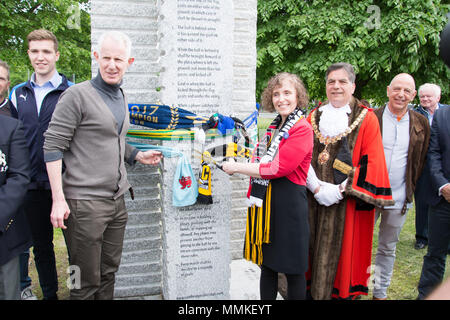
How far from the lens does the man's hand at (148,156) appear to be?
308 centimetres

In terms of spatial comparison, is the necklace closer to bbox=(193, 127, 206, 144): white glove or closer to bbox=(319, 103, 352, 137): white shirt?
bbox=(319, 103, 352, 137): white shirt

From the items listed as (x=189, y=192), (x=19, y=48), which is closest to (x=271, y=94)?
(x=189, y=192)

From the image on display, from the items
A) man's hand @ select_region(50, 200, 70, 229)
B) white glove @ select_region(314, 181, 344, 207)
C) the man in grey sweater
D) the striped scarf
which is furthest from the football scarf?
man's hand @ select_region(50, 200, 70, 229)

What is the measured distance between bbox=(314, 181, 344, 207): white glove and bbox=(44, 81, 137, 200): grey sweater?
5.89 feet

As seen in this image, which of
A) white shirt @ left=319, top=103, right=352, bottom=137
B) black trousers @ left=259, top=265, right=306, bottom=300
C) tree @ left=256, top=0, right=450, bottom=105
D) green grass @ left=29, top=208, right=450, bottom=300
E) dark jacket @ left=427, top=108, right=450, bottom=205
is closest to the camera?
black trousers @ left=259, top=265, right=306, bottom=300

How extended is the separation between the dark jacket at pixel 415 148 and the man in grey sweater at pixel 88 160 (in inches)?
101

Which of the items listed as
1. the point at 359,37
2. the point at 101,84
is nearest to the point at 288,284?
the point at 101,84

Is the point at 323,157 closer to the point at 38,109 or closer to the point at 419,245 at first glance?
the point at 38,109

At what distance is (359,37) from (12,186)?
826cm

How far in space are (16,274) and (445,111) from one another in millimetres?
3847

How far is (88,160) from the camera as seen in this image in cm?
241

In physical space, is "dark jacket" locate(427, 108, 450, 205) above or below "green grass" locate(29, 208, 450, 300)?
above

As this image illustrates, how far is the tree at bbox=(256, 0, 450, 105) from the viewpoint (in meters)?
8.00

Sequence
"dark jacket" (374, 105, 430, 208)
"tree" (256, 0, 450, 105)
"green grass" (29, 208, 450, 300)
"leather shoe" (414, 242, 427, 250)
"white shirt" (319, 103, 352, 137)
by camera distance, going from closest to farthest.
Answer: "white shirt" (319, 103, 352, 137) < "dark jacket" (374, 105, 430, 208) < "green grass" (29, 208, 450, 300) < "leather shoe" (414, 242, 427, 250) < "tree" (256, 0, 450, 105)
